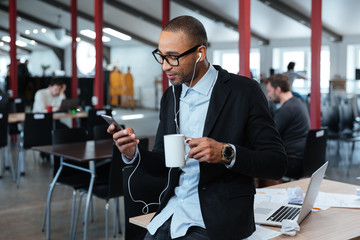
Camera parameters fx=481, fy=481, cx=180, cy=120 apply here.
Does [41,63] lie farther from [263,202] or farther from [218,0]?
[263,202]

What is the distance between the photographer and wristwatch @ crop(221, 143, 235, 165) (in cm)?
156

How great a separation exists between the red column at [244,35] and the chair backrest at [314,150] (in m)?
1.29

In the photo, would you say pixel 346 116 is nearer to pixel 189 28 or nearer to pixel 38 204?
pixel 38 204

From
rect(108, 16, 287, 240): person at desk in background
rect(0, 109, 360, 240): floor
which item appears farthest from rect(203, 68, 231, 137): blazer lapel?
rect(0, 109, 360, 240): floor

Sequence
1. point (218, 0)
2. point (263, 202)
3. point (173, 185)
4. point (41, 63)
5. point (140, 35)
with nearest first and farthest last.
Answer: point (173, 185) → point (263, 202) → point (218, 0) → point (140, 35) → point (41, 63)

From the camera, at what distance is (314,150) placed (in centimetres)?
423

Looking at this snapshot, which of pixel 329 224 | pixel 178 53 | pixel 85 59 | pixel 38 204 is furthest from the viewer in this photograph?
pixel 85 59

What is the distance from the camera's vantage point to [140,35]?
48.8ft

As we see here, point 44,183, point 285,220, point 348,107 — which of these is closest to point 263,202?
point 285,220

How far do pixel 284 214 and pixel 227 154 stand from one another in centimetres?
63

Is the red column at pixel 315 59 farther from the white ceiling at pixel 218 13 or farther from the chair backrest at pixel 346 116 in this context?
the white ceiling at pixel 218 13

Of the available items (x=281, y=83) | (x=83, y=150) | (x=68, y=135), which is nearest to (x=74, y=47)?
(x=68, y=135)

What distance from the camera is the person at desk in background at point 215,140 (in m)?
1.65

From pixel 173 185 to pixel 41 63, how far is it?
66.5 ft
